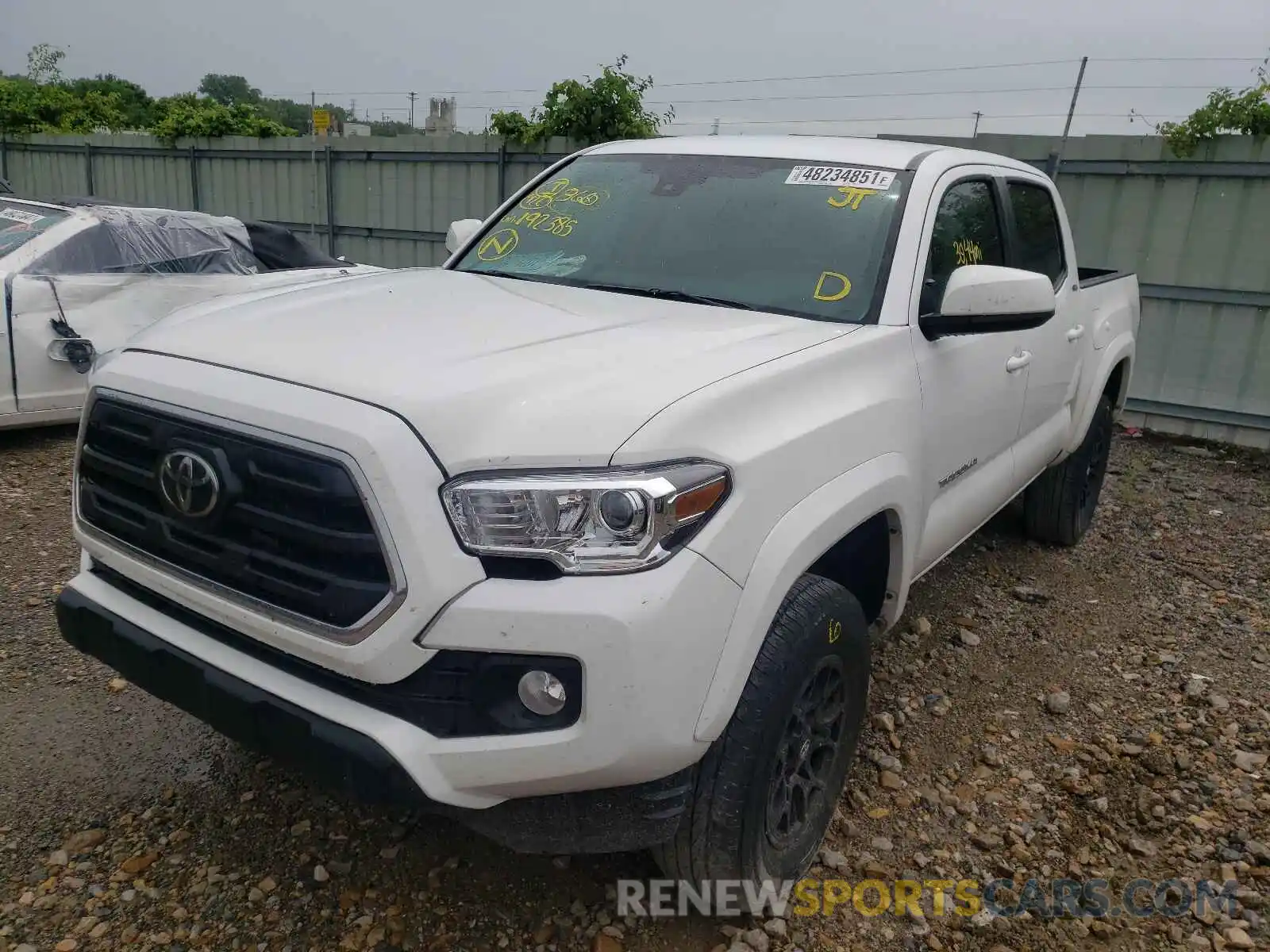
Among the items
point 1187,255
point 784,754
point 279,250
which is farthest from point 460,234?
point 1187,255

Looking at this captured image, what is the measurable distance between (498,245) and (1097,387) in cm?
290

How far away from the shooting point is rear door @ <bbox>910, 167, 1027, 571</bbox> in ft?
9.23

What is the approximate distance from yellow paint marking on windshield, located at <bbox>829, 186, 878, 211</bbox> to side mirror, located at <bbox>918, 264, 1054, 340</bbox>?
462 mm

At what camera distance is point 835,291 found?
2750 millimetres

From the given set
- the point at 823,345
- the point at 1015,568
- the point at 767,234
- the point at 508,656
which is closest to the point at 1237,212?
the point at 1015,568

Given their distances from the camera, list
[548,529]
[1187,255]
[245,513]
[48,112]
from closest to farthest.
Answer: [548,529]
[245,513]
[1187,255]
[48,112]

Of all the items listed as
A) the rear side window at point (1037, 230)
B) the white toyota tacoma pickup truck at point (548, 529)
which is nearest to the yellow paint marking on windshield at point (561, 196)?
the white toyota tacoma pickup truck at point (548, 529)

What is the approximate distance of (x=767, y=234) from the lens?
296cm

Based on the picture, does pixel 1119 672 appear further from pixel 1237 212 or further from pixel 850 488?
pixel 1237 212

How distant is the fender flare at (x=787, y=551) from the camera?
6.12ft

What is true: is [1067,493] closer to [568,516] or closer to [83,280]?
[568,516]

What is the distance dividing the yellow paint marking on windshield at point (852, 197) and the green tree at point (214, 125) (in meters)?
12.3

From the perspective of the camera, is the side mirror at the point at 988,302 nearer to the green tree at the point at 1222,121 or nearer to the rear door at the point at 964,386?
the rear door at the point at 964,386

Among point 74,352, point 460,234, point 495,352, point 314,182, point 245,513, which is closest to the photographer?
point 245,513
